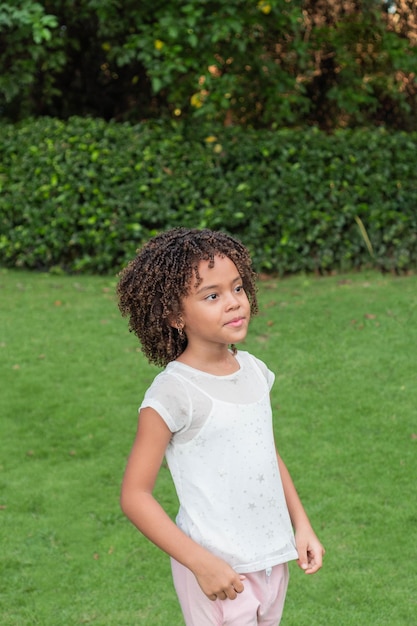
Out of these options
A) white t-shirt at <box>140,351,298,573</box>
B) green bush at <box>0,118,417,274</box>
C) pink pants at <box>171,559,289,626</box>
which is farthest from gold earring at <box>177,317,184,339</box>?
green bush at <box>0,118,417,274</box>

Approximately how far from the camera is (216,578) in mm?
1963

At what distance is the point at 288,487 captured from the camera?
233 cm

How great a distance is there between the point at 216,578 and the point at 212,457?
27 cm

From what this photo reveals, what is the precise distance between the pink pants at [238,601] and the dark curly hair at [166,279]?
541 millimetres

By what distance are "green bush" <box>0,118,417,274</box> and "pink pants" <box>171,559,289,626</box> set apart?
7.43 metres

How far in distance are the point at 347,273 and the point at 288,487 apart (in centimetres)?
752

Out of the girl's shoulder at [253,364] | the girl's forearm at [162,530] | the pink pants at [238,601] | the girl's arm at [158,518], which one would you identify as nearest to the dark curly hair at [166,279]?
the girl's shoulder at [253,364]

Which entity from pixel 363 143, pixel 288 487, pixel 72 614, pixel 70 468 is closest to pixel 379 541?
pixel 72 614

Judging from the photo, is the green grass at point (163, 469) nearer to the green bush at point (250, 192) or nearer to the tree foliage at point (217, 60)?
the green bush at point (250, 192)

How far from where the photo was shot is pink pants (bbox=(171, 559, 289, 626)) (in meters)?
2.10

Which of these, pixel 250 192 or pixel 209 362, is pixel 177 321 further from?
Answer: pixel 250 192

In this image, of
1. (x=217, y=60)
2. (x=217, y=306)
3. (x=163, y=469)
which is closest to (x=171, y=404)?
(x=217, y=306)

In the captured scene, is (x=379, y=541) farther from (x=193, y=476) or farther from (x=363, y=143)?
(x=363, y=143)

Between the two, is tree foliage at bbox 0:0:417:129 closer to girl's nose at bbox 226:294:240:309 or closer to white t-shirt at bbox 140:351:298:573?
girl's nose at bbox 226:294:240:309
